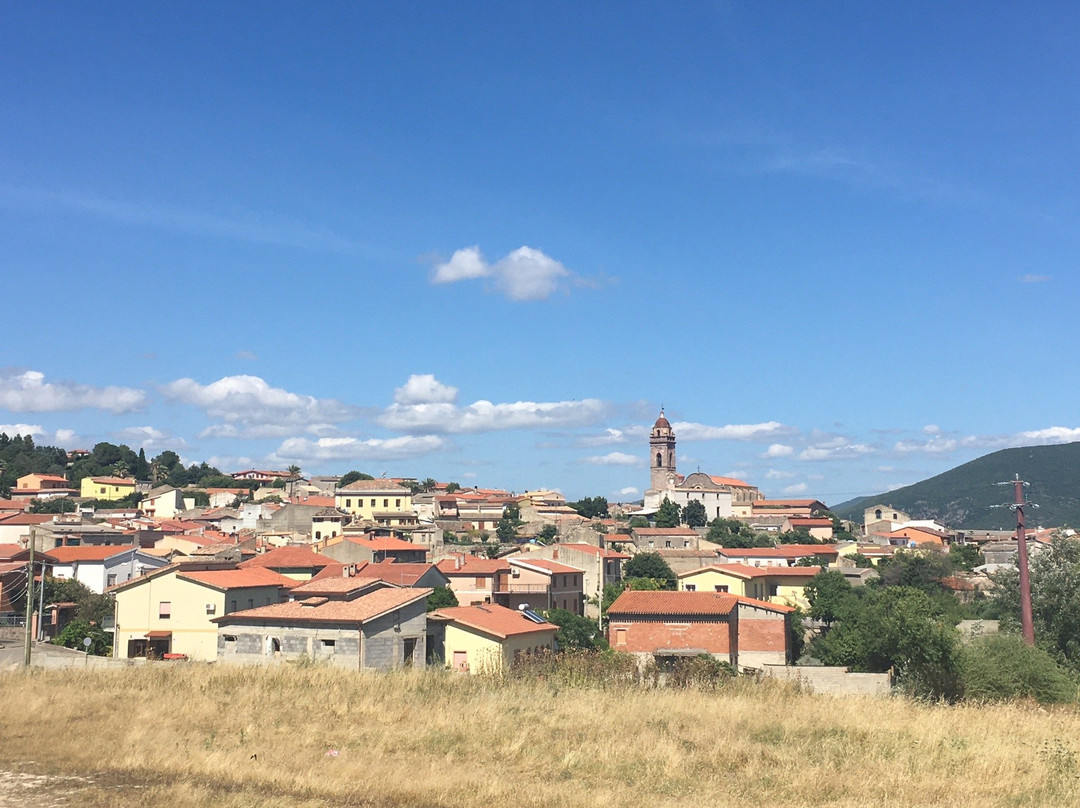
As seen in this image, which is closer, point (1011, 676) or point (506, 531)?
point (1011, 676)

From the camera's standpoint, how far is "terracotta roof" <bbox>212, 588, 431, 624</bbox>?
28422 mm

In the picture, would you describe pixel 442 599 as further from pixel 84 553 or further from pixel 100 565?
pixel 84 553

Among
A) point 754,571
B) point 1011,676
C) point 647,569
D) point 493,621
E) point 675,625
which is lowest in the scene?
point 647,569

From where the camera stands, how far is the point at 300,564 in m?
53.5

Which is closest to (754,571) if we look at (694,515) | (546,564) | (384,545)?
(546,564)

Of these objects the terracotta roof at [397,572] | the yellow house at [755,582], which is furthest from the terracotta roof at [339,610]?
the yellow house at [755,582]

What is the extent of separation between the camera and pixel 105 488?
12394 centimetres

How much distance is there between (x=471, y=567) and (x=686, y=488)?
79284 millimetres

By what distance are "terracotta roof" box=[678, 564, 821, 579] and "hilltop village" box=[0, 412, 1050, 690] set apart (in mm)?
201

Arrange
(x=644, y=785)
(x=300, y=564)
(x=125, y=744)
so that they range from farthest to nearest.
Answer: (x=300, y=564) < (x=125, y=744) < (x=644, y=785)

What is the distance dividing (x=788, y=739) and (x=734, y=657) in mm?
30232

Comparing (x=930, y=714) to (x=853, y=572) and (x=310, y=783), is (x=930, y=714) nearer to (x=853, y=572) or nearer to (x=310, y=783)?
(x=310, y=783)

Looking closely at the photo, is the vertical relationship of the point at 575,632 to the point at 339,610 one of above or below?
below

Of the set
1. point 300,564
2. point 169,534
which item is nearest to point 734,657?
point 300,564
